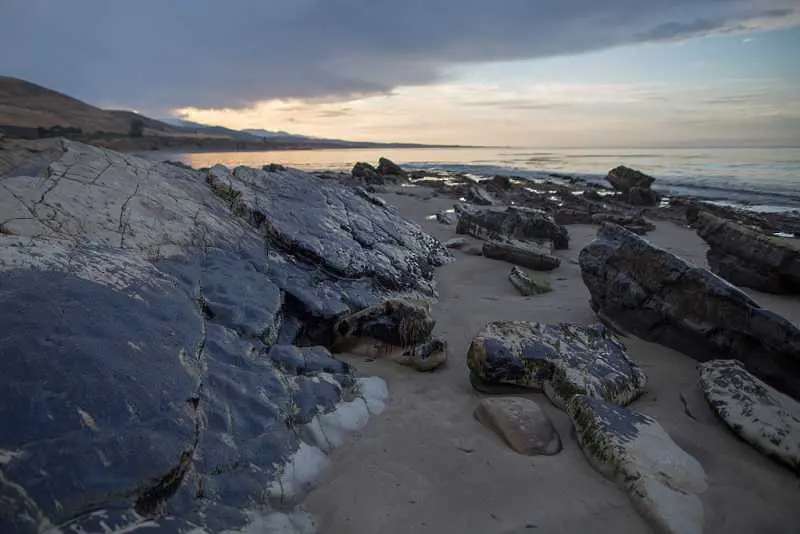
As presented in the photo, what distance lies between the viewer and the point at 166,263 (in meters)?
3.51

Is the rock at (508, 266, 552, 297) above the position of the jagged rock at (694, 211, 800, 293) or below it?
below

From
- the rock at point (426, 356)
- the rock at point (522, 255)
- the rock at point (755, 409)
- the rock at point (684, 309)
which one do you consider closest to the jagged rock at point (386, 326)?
the rock at point (426, 356)

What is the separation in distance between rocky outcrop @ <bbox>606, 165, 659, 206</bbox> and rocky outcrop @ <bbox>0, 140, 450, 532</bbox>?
50.2ft

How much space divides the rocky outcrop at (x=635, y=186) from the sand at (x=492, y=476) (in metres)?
15.1

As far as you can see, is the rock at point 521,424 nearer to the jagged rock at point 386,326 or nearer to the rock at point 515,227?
the jagged rock at point 386,326

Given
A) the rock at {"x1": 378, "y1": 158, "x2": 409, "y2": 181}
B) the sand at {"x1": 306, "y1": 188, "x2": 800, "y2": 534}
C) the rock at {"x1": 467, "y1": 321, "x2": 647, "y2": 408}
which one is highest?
the rock at {"x1": 378, "y1": 158, "x2": 409, "y2": 181}

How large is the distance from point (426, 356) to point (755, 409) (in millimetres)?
2250

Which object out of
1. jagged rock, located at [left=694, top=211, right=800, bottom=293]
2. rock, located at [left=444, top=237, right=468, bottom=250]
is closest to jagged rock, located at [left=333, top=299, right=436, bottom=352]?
rock, located at [left=444, top=237, right=468, bottom=250]

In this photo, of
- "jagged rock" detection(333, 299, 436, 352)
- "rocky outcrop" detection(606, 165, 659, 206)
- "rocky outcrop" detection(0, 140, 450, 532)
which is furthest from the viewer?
"rocky outcrop" detection(606, 165, 659, 206)

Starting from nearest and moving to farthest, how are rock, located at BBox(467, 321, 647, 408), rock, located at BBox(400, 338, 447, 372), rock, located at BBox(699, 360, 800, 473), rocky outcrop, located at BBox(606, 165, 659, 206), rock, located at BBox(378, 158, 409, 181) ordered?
rock, located at BBox(699, 360, 800, 473) → rock, located at BBox(467, 321, 647, 408) → rock, located at BBox(400, 338, 447, 372) → rocky outcrop, located at BBox(606, 165, 659, 206) → rock, located at BBox(378, 158, 409, 181)

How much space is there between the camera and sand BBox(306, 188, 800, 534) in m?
2.36

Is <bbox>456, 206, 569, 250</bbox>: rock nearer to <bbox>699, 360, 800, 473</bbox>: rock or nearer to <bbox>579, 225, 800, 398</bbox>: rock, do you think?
<bbox>579, 225, 800, 398</bbox>: rock

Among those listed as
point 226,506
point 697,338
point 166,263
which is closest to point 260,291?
point 166,263

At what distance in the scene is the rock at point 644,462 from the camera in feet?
7.70
